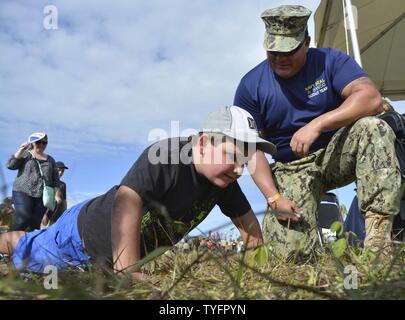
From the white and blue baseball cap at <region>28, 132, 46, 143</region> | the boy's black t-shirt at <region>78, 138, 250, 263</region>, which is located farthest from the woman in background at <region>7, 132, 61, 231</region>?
the boy's black t-shirt at <region>78, 138, 250, 263</region>

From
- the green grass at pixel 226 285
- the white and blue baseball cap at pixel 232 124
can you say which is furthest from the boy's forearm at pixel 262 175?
the green grass at pixel 226 285

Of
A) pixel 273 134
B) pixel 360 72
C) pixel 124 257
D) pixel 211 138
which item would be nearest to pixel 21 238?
pixel 124 257

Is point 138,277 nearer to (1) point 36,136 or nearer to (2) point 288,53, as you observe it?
(2) point 288,53

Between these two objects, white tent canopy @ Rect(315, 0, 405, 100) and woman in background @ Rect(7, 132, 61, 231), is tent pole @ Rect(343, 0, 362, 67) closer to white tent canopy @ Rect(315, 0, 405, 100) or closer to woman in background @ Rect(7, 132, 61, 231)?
white tent canopy @ Rect(315, 0, 405, 100)

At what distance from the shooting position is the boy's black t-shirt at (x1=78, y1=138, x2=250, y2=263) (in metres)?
1.76

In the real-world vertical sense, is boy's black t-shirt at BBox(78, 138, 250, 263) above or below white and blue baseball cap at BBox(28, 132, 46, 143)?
below

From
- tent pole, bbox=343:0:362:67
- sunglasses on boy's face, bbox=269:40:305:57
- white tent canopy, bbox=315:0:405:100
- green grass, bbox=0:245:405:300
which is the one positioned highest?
white tent canopy, bbox=315:0:405:100

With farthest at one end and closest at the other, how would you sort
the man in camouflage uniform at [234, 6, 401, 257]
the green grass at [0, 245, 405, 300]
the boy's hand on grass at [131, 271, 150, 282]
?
the man in camouflage uniform at [234, 6, 401, 257] < the boy's hand on grass at [131, 271, 150, 282] < the green grass at [0, 245, 405, 300]

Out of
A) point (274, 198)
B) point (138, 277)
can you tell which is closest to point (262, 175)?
point (274, 198)

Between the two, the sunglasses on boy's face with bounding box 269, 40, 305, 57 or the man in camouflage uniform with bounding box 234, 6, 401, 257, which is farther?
the sunglasses on boy's face with bounding box 269, 40, 305, 57

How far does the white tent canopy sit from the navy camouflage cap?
499 cm

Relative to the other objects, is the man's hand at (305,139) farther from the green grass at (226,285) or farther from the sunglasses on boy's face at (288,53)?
the green grass at (226,285)

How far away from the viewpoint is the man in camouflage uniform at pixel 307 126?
81.0 inches

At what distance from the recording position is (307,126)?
6.81ft
